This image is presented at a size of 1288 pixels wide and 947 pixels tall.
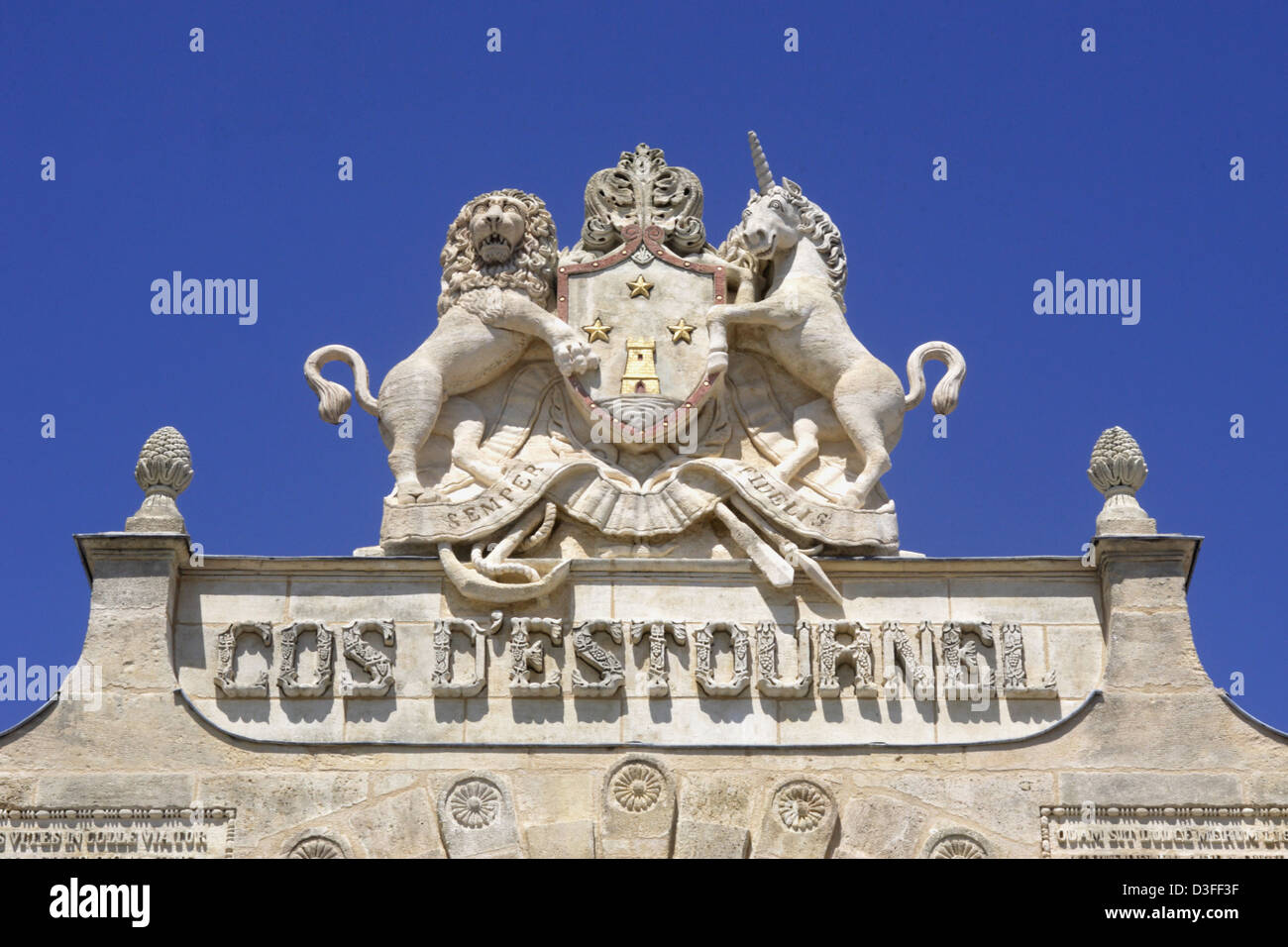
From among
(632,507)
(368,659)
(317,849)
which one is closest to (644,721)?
(632,507)

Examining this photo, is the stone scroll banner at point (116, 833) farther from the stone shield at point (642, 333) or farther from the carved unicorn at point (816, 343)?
the carved unicorn at point (816, 343)

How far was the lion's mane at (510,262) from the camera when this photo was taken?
20875mm

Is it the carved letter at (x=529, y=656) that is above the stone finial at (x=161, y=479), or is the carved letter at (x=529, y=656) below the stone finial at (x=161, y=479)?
below

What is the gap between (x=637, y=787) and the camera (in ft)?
62.0

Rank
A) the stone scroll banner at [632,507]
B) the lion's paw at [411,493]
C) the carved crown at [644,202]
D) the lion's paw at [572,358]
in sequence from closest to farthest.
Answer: the stone scroll banner at [632,507] < the lion's paw at [411,493] < the lion's paw at [572,358] < the carved crown at [644,202]

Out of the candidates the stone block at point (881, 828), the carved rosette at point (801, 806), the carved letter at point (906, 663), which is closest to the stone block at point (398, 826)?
the carved rosette at point (801, 806)

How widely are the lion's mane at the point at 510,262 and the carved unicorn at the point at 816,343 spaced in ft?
4.35

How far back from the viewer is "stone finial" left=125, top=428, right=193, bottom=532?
19.6 m

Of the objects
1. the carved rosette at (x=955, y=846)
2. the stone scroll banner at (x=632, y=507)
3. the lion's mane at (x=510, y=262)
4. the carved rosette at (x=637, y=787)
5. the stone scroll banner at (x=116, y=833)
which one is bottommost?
the carved rosette at (x=955, y=846)

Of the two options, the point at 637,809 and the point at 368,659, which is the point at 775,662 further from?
the point at 368,659

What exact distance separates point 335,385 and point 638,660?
3205 mm

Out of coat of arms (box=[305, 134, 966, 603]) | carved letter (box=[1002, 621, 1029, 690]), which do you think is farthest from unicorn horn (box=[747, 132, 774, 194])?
carved letter (box=[1002, 621, 1029, 690])

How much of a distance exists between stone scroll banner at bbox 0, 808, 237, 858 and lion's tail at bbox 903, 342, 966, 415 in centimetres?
589

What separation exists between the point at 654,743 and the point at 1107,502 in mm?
3694
